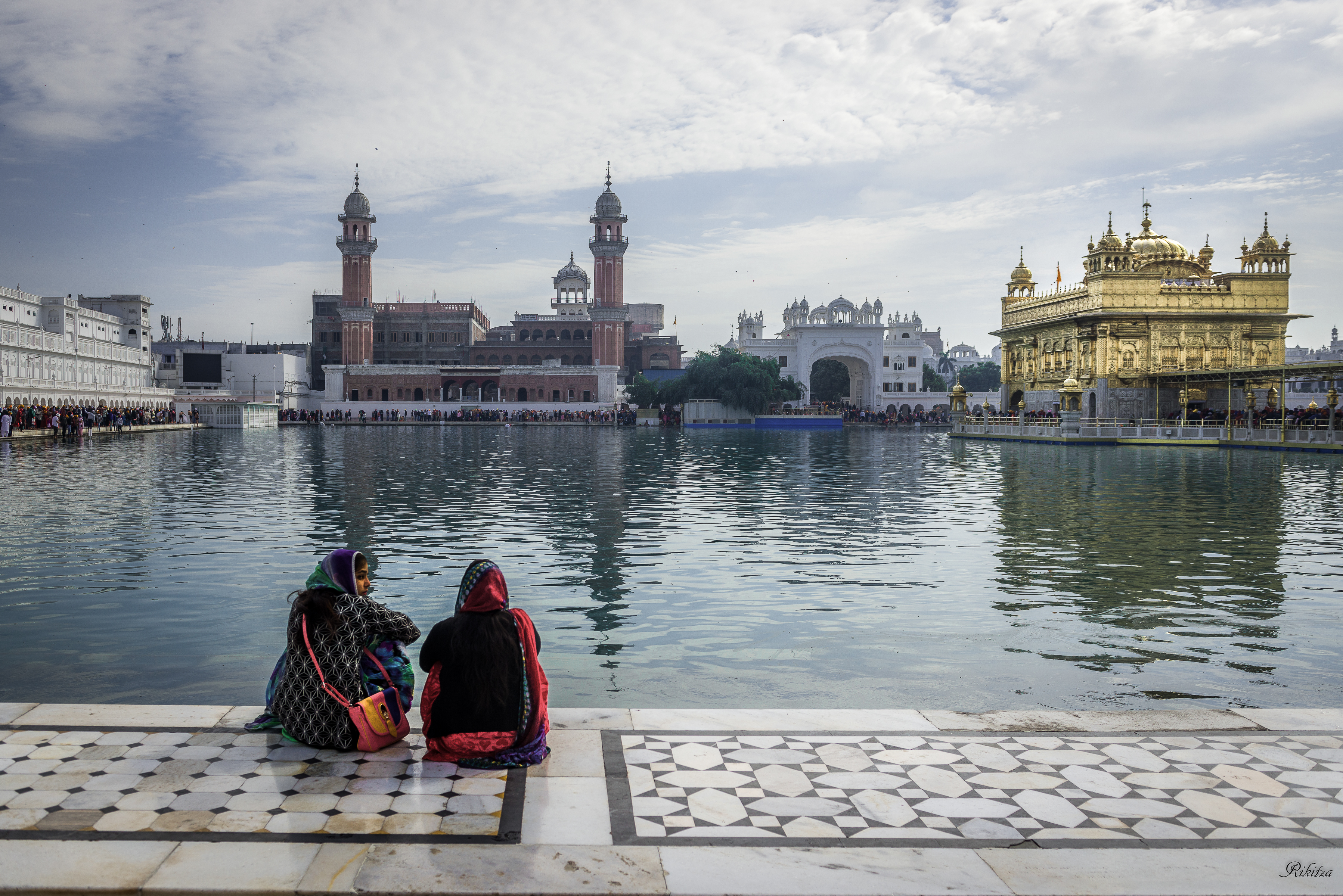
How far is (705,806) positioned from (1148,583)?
6.18 meters

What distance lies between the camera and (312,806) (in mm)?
3590

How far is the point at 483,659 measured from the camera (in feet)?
13.5

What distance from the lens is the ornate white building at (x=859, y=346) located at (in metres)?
67.6

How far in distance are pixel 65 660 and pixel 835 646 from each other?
4.73m

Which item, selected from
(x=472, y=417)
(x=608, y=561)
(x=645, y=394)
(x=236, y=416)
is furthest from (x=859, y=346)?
(x=608, y=561)

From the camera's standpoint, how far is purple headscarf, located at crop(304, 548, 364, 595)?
4.31 meters

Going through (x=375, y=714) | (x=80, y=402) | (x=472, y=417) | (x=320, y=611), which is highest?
(x=80, y=402)

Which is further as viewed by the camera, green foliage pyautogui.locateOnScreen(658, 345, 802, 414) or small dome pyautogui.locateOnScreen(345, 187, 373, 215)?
small dome pyautogui.locateOnScreen(345, 187, 373, 215)

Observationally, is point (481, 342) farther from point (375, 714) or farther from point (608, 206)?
point (375, 714)

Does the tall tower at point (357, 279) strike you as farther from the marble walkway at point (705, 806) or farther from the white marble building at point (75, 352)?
the marble walkway at point (705, 806)

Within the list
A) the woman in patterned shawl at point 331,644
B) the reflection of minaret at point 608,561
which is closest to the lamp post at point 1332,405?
the reflection of minaret at point 608,561

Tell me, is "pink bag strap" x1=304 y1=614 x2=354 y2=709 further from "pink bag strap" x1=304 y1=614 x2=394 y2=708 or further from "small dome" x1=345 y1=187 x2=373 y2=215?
"small dome" x1=345 y1=187 x2=373 y2=215

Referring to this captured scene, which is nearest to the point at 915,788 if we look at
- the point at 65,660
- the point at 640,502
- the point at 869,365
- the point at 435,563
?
the point at 65,660

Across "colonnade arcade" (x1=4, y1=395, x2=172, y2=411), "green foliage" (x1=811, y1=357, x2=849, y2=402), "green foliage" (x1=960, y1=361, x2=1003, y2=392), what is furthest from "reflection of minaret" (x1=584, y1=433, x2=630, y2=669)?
"green foliage" (x1=960, y1=361, x2=1003, y2=392)
